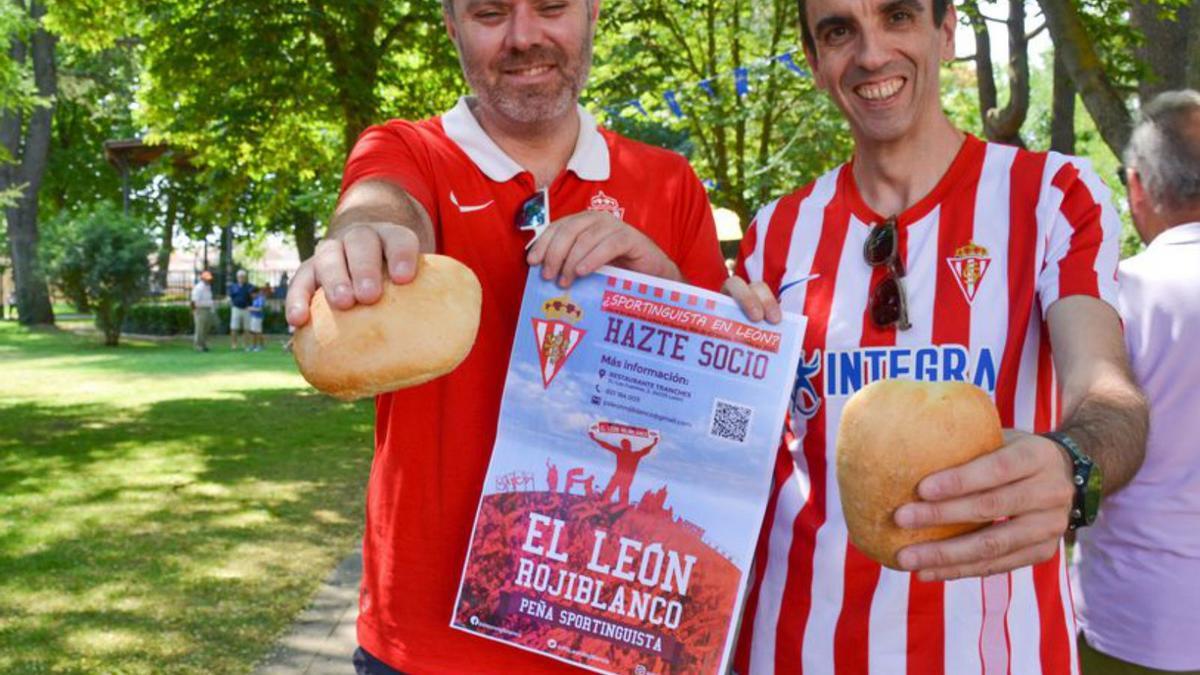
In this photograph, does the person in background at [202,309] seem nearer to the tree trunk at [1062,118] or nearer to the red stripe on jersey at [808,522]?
the tree trunk at [1062,118]

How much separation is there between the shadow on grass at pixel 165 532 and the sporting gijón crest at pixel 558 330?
13.3ft

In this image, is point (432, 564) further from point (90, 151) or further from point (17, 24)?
point (90, 151)

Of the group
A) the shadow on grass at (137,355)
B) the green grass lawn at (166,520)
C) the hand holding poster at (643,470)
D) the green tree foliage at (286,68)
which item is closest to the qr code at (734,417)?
the hand holding poster at (643,470)

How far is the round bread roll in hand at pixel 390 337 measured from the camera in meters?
1.55

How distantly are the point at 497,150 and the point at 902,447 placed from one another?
116 centimetres

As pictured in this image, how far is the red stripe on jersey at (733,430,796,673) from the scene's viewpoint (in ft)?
7.55

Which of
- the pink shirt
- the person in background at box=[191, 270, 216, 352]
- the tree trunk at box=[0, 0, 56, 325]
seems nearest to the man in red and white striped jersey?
the pink shirt

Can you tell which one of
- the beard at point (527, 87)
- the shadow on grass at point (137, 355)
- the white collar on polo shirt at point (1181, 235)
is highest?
the beard at point (527, 87)

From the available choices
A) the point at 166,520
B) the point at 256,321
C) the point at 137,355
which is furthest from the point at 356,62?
the point at 256,321

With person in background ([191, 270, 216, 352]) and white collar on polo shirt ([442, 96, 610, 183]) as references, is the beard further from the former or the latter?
person in background ([191, 270, 216, 352])

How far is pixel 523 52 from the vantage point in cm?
221

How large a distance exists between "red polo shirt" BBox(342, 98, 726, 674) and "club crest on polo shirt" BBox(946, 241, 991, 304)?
0.58 m

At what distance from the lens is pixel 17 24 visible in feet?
39.4

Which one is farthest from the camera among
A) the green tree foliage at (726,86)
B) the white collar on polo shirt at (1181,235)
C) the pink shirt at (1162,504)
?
the green tree foliage at (726,86)
